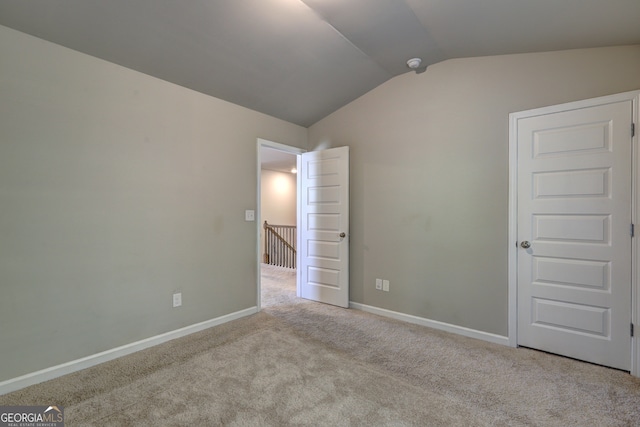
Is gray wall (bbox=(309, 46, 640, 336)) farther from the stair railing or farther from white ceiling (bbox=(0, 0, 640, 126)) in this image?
the stair railing

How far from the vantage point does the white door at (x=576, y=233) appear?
2242mm

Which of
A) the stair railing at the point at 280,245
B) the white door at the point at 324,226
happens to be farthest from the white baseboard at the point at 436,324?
the stair railing at the point at 280,245

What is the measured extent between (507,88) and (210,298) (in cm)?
359

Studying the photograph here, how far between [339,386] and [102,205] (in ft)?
7.59


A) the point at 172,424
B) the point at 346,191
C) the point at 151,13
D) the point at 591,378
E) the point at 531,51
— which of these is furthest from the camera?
the point at 346,191

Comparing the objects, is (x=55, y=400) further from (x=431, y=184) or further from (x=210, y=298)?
(x=431, y=184)

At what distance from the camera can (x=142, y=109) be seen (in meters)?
2.57

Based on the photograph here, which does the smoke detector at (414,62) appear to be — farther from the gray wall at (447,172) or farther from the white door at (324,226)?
the white door at (324,226)

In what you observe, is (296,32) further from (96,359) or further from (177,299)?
(96,359)

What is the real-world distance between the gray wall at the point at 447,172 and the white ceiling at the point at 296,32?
0.21 m

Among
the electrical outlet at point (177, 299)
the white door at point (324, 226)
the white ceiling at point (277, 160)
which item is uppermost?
the white ceiling at point (277, 160)

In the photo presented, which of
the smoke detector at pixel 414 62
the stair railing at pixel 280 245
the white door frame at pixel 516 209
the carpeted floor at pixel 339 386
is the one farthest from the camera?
the stair railing at pixel 280 245

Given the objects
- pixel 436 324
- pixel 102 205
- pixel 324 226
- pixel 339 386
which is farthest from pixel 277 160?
pixel 339 386

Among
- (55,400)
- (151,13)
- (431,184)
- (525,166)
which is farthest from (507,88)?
(55,400)
